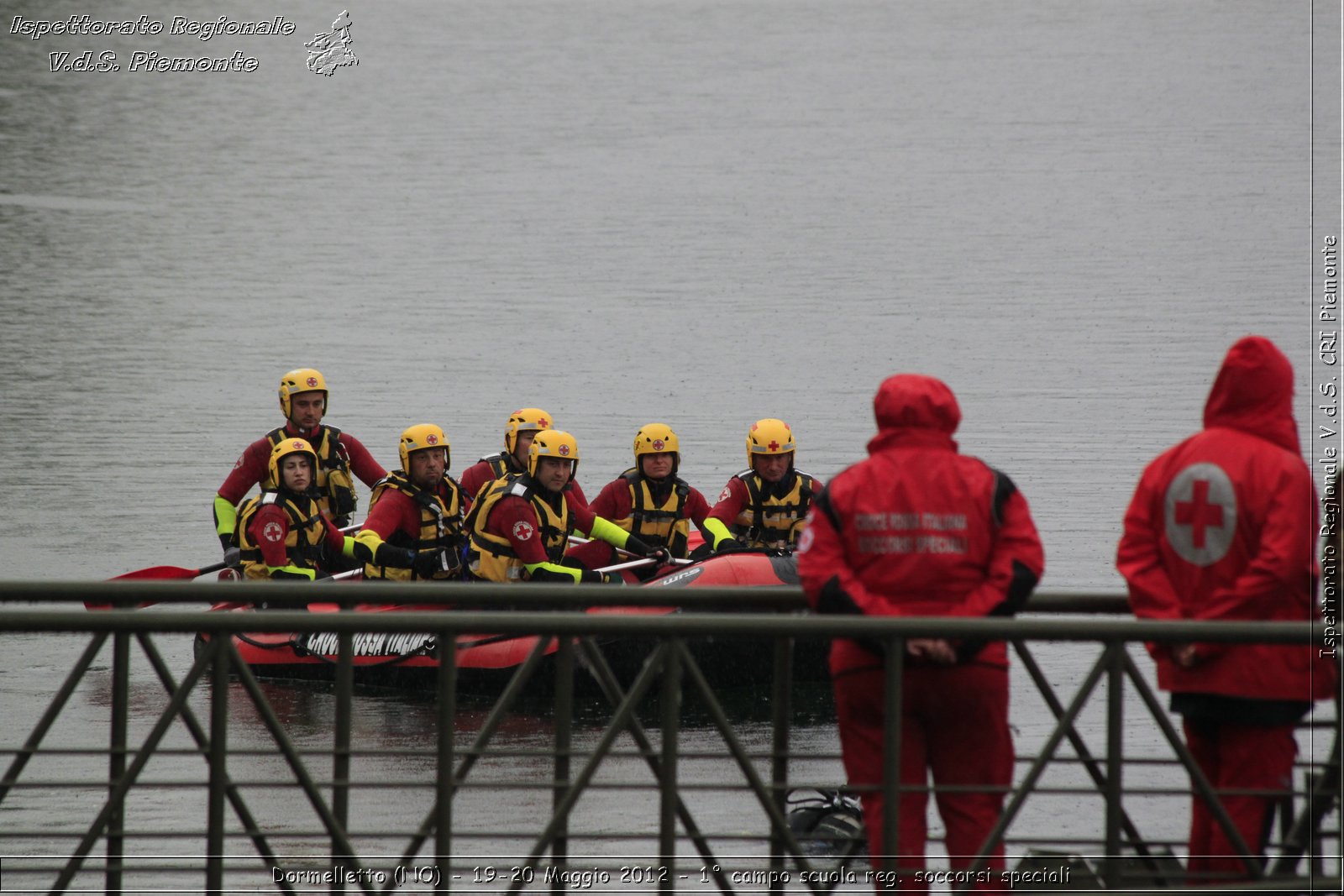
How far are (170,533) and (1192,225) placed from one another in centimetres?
3522

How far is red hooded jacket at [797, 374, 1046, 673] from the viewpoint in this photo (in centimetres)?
628

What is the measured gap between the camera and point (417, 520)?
14938 millimetres

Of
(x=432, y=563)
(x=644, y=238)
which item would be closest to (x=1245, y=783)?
(x=432, y=563)

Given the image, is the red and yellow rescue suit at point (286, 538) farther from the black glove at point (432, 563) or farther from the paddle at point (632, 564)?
the paddle at point (632, 564)

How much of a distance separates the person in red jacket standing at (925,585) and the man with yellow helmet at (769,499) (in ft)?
29.0

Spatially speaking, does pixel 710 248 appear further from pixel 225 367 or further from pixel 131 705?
pixel 131 705

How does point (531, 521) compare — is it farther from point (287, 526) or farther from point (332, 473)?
point (332, 473)

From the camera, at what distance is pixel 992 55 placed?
247 feet

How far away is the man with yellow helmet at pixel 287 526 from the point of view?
1459 centimetres

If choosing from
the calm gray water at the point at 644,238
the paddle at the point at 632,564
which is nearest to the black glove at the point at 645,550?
the paddle at the point at 632,564

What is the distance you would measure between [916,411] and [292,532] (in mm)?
9338

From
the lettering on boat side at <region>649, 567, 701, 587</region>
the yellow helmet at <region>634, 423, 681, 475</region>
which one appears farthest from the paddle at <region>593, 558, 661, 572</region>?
the yellow helmet at <region>634, 423, 681, 475</region>

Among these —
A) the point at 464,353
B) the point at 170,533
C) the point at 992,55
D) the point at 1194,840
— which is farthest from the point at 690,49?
the point at 1194,840

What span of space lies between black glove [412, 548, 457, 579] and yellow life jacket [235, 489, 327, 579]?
0.83m
